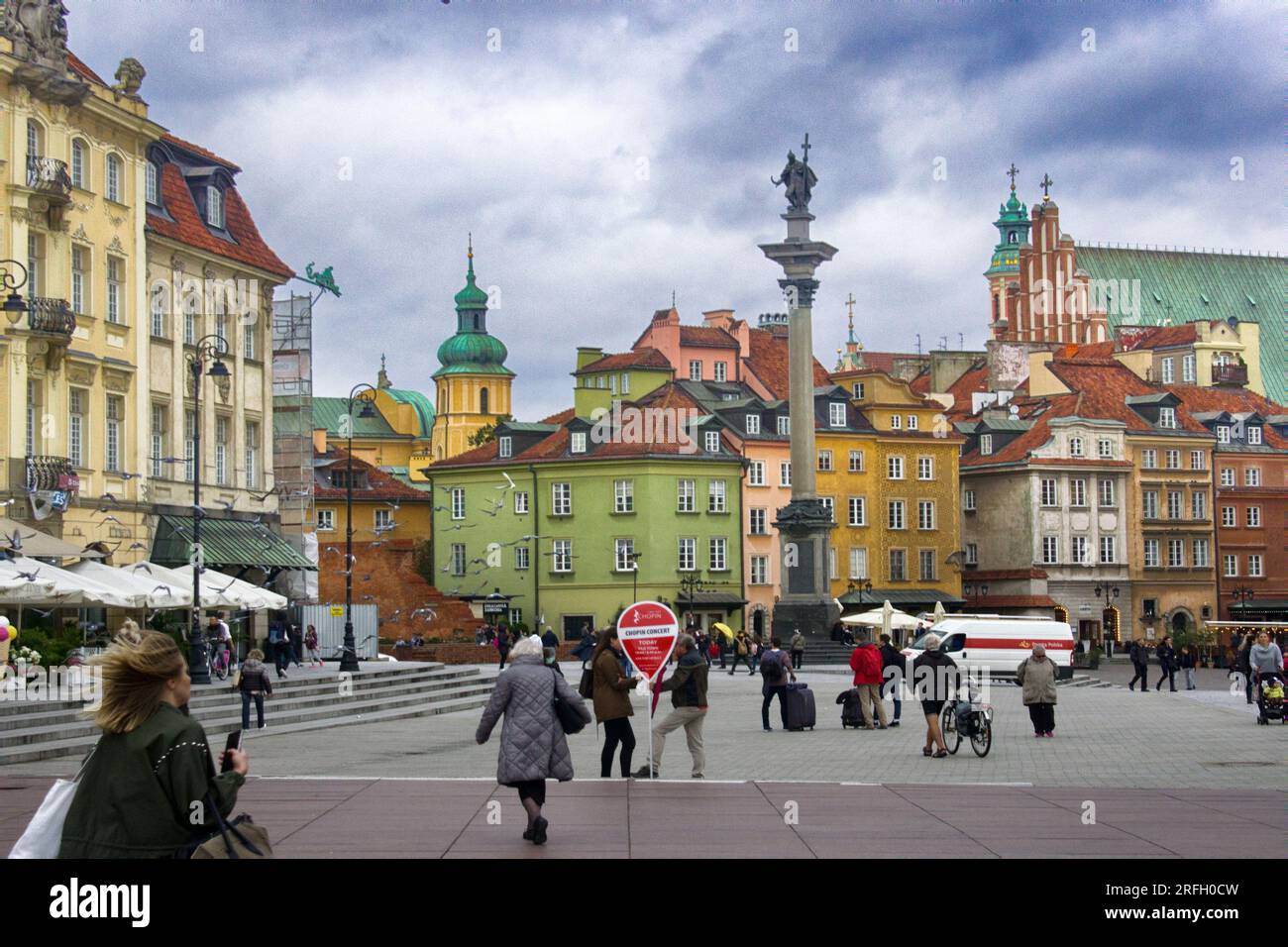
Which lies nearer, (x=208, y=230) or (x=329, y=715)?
(x=329, y=715)

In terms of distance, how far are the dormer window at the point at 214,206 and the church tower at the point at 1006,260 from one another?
97.7 meters

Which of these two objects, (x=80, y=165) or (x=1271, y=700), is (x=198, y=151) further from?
(x=1271, y=700)

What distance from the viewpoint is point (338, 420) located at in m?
154

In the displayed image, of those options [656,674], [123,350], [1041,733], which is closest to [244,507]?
[123,350]

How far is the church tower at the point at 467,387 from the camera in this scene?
151 m

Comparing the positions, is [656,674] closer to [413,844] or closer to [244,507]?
[413,844]

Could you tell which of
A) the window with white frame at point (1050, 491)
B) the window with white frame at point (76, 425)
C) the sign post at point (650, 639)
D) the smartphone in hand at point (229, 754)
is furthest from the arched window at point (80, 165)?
the window with white frame at point (1050, 491)

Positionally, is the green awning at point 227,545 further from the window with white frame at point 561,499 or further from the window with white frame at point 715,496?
the window with white frame at point 715,496

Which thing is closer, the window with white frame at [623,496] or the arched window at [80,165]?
the arched window at [80,165]

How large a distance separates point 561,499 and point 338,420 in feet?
220

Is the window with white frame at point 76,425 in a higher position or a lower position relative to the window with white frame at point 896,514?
higher

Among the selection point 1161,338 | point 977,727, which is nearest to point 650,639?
point 977,727

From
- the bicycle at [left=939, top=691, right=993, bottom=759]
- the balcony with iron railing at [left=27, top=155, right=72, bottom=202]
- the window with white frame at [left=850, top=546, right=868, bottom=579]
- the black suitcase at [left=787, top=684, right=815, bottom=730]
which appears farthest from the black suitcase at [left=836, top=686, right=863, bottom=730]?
the window with white frame at [left=850, top=546, right=868, bottom=579]

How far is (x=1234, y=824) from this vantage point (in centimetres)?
1716
